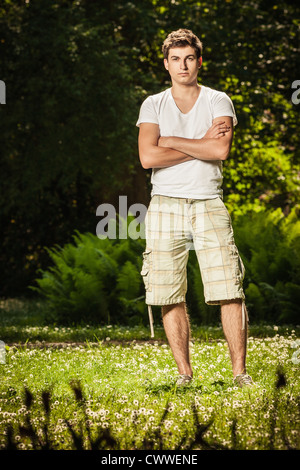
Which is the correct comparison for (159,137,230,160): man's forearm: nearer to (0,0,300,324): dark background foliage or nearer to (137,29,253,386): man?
(137,29,253,386): man

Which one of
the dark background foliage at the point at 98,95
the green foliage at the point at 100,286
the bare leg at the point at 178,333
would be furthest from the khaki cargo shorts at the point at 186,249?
the dark background foliage at the point at 98,95

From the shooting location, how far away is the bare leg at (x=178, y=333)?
446cm

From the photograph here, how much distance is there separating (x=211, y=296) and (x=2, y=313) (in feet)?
25.9

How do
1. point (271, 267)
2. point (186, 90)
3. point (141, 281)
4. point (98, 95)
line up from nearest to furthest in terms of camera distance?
point (186, 90), point (271, 267), point (141, 281), point (98, 95)

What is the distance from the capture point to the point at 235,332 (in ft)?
14.1

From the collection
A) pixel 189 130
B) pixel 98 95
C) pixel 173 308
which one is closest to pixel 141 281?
pixel 98 95

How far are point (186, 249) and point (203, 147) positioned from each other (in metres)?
0.67

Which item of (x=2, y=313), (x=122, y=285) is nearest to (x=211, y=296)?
(x=122, y=285)

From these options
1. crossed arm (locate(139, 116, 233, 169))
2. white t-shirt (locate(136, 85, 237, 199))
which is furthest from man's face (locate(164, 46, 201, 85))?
crossed arm (locate(139, 116, 233, 169))

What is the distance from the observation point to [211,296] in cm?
432

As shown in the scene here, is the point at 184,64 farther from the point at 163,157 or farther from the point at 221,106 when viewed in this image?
the point at 163,157

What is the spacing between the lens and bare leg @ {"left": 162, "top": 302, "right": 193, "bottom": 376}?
446 centimetres
